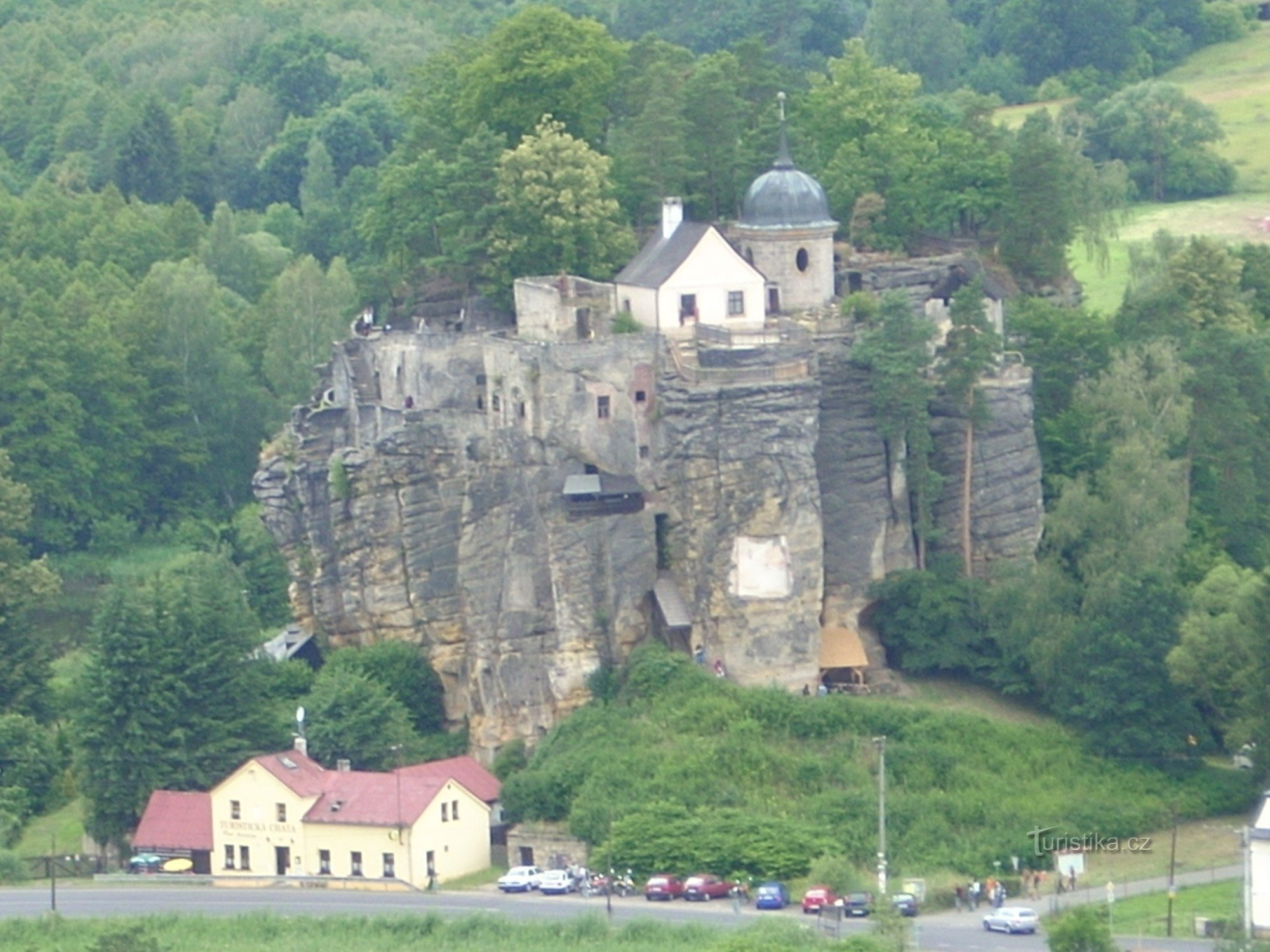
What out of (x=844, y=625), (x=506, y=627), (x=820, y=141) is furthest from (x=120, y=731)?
(x=820, y=141)

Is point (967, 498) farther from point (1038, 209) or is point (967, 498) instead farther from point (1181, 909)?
point (1181, 909)

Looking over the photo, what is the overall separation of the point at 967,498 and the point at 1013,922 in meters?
16.8

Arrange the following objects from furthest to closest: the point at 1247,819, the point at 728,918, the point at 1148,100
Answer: the point at 1148,100 < the point at 1247,819 < the point at 728,918

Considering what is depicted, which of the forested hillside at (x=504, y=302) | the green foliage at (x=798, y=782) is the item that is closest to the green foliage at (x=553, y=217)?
the forested hillside at (x=504, y=302)

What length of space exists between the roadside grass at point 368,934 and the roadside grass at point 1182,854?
9.10 meters

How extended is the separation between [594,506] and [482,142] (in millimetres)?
11526

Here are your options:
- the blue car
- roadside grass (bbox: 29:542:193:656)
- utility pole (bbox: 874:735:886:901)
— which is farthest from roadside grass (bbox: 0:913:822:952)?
roadside grass (bbox: 29:542:193:656)

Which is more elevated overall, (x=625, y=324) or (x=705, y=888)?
(x=625, y=324)

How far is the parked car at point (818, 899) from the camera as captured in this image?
295ft

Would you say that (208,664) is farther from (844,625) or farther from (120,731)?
(844,625)

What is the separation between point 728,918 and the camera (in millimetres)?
90125

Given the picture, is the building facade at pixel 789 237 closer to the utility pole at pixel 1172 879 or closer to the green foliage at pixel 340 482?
the green foliage at pixel 340 482

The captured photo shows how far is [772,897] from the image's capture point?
91062mm

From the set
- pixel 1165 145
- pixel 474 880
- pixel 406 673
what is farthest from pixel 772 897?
pixel 1165 145
